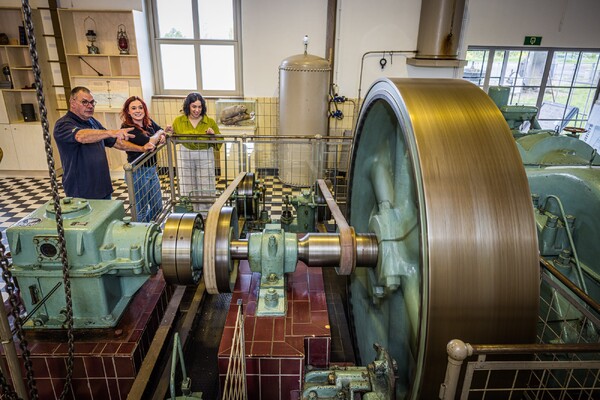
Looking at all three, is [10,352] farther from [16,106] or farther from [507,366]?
[16,106]

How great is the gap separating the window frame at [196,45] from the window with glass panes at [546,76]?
375 centimetres

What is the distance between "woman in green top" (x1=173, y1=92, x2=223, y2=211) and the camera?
361 centimetres

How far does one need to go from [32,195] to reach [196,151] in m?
2.86

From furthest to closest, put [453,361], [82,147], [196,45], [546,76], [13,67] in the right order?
1. [546,76]
2. [196,45]
3. [13,67]
4. [82,147]
5. [453,361]

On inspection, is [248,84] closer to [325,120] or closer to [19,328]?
[325,120]

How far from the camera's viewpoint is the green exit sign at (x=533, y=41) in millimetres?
6340

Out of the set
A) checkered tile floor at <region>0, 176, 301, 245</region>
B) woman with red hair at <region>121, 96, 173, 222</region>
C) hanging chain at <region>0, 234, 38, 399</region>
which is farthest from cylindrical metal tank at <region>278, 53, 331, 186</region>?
hanging chain at <region>0, 234, 38, 399</region>

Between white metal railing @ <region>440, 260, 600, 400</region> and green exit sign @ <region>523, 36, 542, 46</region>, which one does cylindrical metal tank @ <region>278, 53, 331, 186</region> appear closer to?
green exit sign @ <region>523, 36, 542, 46</region>

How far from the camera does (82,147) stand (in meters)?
2.72

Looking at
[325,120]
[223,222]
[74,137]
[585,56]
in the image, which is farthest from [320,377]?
[585,56]

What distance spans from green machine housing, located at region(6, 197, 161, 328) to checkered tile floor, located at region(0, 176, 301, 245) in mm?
2558

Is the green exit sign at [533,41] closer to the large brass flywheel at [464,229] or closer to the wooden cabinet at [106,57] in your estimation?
the wooden cabinet at [106,57]

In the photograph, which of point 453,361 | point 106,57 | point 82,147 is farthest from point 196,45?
point 453,361

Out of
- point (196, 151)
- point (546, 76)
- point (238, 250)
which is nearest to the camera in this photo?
point (238, 250)
